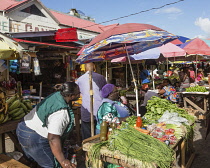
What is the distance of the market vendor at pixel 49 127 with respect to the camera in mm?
2422

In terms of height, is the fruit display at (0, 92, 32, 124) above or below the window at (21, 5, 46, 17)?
below

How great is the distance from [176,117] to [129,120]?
1.01 meters

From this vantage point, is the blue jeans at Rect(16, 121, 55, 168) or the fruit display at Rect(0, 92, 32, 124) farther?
the fruit display at Rect(0, 92, 32, 124)

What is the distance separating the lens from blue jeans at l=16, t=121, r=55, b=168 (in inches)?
104

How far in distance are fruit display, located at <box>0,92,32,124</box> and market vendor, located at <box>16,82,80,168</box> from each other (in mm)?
1256

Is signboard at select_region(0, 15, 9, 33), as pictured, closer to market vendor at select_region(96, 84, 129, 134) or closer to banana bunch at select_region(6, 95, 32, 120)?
banana bunch at select_region(6, 95, 32, 120)

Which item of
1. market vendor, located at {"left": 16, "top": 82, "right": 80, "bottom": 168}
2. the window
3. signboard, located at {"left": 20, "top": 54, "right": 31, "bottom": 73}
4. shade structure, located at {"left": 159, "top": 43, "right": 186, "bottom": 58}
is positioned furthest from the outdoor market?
the window

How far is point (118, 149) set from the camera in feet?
8.12

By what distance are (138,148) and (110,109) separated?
1021 millimetres

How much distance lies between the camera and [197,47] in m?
8.23

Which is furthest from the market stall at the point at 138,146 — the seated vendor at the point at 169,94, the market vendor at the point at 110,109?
the seated vendor at the point at 169,94

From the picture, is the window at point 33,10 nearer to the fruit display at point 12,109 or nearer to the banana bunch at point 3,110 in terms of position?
the fruit display at point 12,109

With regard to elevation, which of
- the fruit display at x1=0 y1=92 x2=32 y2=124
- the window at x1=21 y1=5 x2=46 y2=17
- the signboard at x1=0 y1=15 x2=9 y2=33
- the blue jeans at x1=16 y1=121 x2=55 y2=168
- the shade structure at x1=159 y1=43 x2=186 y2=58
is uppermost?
the window at x1=21 y1=5 x2=46 y2=17

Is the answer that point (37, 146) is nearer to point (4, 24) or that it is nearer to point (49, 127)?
point (49, 127)
